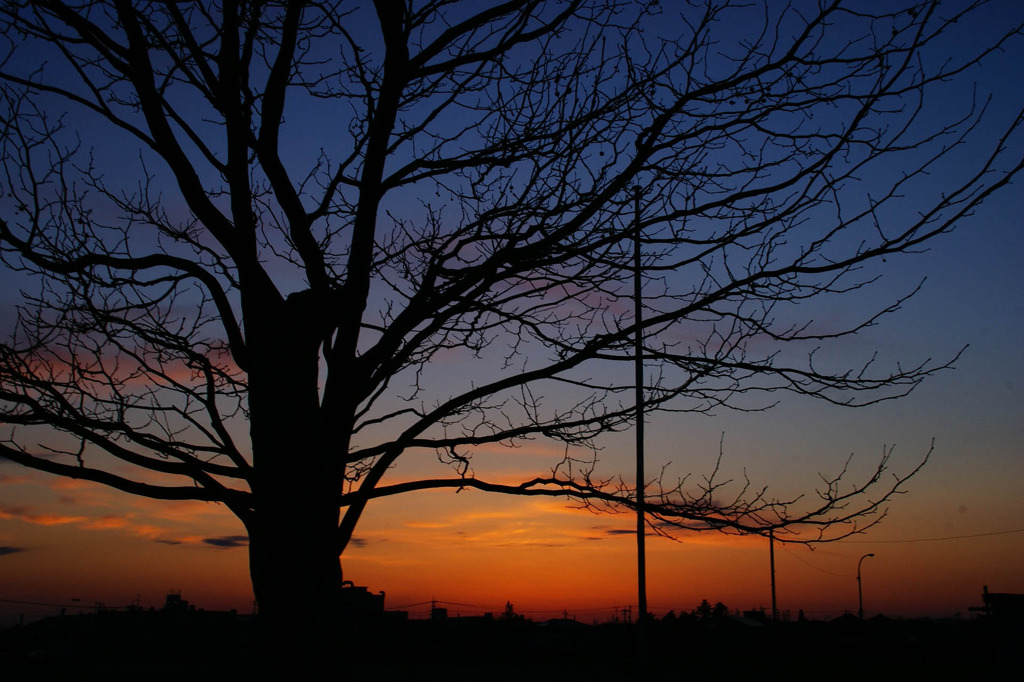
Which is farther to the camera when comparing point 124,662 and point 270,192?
point 124,662

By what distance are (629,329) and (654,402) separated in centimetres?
58

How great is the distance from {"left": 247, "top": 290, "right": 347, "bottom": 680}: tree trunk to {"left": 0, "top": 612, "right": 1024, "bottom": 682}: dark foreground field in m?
35.7

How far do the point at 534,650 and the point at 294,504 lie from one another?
183 feet

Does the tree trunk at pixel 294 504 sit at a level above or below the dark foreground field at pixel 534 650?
above

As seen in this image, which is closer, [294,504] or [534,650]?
[294,504]

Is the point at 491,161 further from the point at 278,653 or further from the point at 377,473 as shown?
the point at 278,653

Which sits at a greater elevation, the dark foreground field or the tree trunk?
the tree trunk

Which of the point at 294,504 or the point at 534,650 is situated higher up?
the point at 294,504

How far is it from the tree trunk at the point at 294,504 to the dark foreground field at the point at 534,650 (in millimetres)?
35654

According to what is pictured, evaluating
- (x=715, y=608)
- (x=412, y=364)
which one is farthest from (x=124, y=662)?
(x=412, y=364)

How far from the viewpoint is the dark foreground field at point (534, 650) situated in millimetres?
41375

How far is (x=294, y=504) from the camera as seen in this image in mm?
3971

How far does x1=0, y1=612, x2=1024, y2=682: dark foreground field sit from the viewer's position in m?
41.4

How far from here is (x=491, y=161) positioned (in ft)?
15.6
